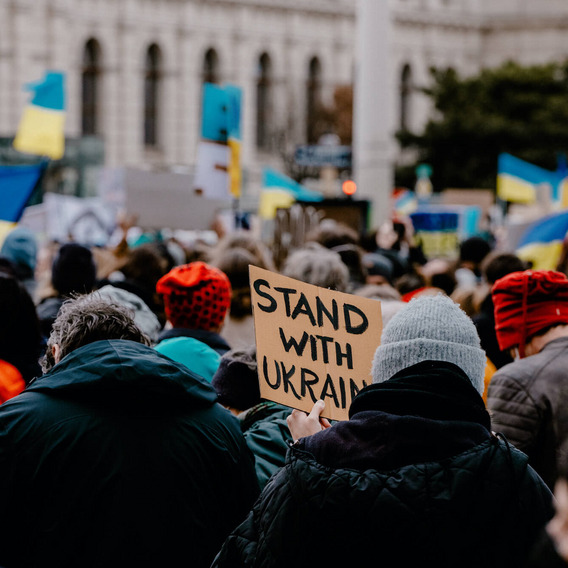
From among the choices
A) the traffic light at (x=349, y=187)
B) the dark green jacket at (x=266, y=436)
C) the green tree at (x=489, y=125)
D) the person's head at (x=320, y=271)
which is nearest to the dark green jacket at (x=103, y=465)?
the dark green jacket at (x=266, y=436)

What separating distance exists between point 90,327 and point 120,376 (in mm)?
316

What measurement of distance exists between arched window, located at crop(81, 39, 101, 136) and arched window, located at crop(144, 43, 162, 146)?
82.1 inches

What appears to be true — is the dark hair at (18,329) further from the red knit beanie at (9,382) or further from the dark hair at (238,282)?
the dark hair at (238,282)

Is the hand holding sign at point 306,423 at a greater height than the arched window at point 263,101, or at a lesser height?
lesser

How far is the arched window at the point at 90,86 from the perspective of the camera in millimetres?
40000

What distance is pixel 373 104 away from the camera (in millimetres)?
15961

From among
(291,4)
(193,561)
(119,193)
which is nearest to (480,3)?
(291,4)

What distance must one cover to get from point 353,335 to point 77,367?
738 mm

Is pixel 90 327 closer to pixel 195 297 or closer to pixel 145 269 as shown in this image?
pixel 195 297

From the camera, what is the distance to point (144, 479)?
268 centimetres

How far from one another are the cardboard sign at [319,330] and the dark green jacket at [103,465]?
0.29 metres

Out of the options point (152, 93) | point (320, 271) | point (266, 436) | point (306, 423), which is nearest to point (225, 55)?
point (152, 93)

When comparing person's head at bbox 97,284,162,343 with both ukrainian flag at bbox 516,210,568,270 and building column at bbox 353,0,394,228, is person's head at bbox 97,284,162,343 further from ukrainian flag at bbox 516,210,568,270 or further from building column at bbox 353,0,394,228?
building column at bbox 353,0,394,228

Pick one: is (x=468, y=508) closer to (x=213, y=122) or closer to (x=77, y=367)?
(x=77, y=367)
